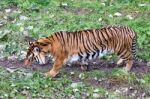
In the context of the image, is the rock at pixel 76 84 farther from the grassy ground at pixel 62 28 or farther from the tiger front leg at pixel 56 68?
the tiger front leg at pixel 56 68

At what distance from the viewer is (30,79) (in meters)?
7.79

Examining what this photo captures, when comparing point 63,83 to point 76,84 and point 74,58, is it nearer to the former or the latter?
point 76,84

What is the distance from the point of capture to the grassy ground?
7516 millimetres

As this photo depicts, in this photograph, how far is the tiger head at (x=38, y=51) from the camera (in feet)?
25.9

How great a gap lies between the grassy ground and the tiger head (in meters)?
0.23

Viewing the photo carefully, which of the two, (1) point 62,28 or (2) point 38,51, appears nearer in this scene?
(2) point 38,51

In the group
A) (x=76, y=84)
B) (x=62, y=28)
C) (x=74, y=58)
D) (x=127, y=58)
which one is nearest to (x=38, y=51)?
(x=74, y=58)

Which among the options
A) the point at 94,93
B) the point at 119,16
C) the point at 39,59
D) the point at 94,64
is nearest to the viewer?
the point at 94,93

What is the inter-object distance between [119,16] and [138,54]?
195cm

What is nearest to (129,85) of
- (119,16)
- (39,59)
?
(39,59)

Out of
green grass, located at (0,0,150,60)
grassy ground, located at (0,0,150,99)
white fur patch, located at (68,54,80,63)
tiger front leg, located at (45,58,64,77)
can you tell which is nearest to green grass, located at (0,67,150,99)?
grassy ground, located at (0,0,150,99)

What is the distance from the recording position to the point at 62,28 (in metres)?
10.2

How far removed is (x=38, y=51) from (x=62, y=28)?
7.64 ft

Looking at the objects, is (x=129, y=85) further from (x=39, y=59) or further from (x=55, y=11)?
(x=55, y=11)
